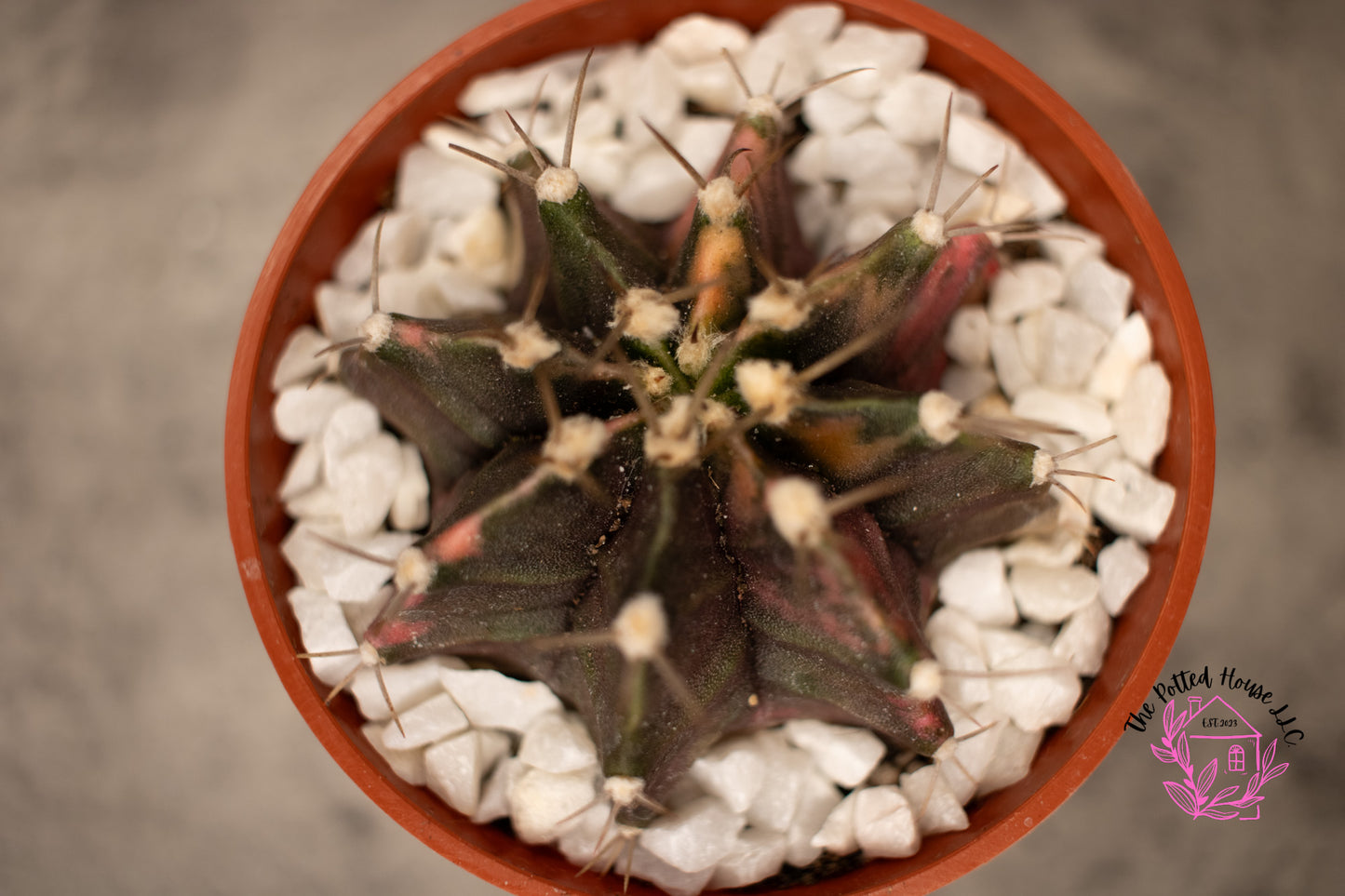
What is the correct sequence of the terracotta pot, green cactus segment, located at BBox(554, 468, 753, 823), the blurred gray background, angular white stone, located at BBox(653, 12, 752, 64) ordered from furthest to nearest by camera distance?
the blurred gray background, angular white stone, located at BBox(653, 12, 752, 64), the terracotta pot, green cactus segment, located at BBox(554, 468, 753, 823)

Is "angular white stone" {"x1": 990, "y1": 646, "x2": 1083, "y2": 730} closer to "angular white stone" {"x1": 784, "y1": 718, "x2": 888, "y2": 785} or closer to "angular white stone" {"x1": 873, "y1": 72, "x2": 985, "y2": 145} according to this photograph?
"angular white stone" {"x1": 784, "y1": 718, "x2": 888, "y2": 785}

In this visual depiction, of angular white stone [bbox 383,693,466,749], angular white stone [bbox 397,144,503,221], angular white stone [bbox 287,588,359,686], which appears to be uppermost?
angular white stone [bbox 397,144,503,221]

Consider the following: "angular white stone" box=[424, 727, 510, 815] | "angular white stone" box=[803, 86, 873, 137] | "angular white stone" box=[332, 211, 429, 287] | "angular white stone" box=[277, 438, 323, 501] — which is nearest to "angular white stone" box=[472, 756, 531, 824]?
"angular white stone" box=[424, 727, 510, 815]

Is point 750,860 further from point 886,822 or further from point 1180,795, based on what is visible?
point 1180,795

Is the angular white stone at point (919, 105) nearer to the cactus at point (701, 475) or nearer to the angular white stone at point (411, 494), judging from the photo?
the cactus at point (701, 475)

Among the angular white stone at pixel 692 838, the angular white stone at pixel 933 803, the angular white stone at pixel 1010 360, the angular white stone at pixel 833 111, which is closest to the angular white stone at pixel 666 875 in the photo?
the angular white stone at pixel 692 838

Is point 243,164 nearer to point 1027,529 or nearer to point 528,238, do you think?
point 528,238

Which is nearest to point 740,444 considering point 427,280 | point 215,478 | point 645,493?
point 645,493
